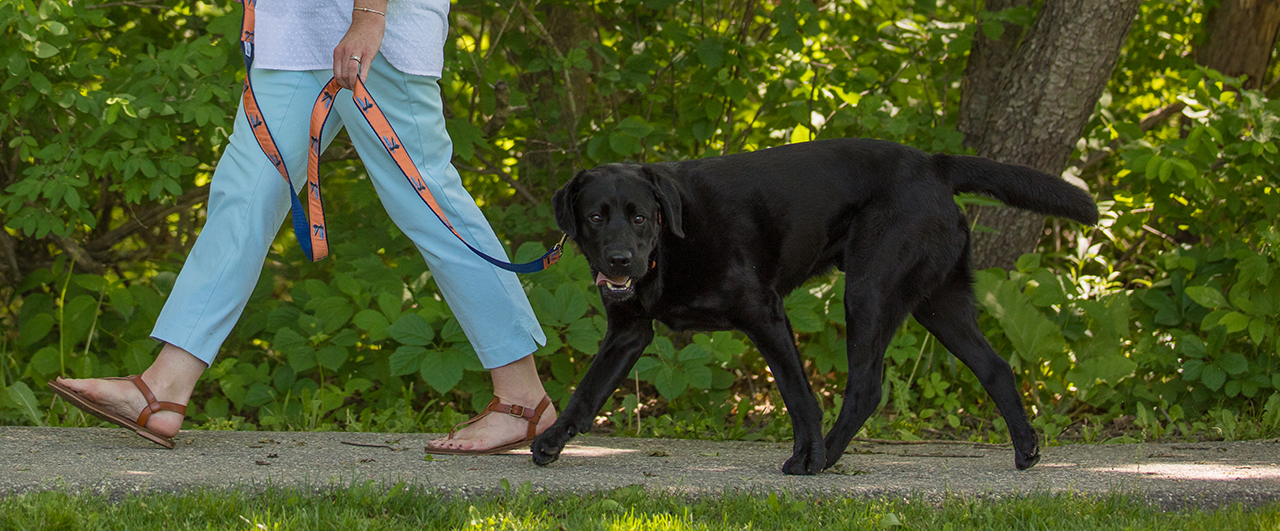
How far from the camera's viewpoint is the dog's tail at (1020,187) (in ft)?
10.2

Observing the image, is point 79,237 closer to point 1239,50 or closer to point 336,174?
point 336,174

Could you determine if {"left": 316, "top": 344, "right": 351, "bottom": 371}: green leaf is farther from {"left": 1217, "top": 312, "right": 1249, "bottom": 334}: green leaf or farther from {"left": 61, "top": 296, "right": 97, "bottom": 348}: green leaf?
{"left": 1217, "top": 312, "right": 1249, "bottom": 334}: green leaf

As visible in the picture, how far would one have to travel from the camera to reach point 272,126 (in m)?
2.89

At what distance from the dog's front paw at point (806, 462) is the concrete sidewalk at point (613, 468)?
48 mm

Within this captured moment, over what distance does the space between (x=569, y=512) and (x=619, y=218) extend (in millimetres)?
836

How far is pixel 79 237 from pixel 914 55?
430cm

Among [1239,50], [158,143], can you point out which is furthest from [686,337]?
[1239,50]

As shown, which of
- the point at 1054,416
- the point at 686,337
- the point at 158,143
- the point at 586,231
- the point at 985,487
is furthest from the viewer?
the point at 686,337

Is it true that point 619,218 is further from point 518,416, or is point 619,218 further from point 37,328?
point 37,328

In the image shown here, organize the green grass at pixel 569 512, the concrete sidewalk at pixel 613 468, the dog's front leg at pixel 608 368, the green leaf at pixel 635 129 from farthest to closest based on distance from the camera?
the green leaf at pixel 635 129, the dog's front leg at pixel 608 368, the concrete sidewalk at pixel 613 468, the green grass at pixel 569 512

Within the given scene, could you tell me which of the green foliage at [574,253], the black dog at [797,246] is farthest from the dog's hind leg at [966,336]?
the green foliage at [574,253]

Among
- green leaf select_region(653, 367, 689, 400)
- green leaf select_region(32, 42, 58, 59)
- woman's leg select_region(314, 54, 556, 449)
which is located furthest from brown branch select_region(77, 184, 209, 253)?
green leaf select_region(653, 367, 689, 400)

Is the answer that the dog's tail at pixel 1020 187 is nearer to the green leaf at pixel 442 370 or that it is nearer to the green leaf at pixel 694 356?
the green leaf at pixel 694 356

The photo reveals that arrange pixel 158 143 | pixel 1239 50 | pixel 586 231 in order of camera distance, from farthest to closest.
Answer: pixel 1239 50 → pixel 158 143 → pixel 586 231
